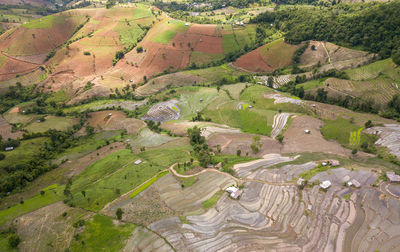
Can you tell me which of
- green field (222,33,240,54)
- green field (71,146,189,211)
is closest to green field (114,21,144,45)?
green field (222,33,240,54)

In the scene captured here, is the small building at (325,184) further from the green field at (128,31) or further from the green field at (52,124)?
the green field at (128,31)

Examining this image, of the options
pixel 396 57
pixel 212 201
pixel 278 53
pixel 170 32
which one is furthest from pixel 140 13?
pixel 212 201

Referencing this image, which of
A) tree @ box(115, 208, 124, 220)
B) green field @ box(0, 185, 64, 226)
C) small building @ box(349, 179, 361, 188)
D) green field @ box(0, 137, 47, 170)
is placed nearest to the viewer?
tree @ box(115, 208, 124, 220)

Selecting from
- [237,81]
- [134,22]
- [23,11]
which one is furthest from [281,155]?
[23,11]

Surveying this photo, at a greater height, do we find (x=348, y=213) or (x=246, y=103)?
(x=348, y=213)

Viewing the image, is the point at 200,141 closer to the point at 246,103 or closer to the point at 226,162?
the point at 226,162

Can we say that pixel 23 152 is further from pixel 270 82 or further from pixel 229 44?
pixel 229 44

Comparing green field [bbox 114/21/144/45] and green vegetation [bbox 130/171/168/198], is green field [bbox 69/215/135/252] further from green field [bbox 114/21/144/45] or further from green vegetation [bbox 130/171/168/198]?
green field [bbox 114/21/144/45]
